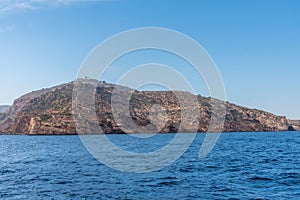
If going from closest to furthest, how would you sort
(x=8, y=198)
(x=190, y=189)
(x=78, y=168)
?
(x=8, y=198) → (x=190, y=189) → (x=78, y=168)

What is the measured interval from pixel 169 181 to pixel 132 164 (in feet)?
58.7

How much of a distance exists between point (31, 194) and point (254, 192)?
21.2 m

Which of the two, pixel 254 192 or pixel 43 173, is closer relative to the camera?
pixel 254 192

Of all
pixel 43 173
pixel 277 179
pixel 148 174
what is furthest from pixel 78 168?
pixel 277 179

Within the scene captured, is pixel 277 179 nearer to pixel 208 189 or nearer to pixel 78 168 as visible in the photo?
pixel 208 189

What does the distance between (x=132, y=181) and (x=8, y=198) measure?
44.2 feet

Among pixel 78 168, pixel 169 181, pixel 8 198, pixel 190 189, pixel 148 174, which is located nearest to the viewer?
pixel 8 198

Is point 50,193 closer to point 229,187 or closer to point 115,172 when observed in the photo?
point 115,172

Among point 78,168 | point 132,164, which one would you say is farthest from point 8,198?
point 132,164

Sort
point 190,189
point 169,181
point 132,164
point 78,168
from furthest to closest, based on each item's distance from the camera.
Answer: point 132,164 < point 78,168 < point 169,181 < point 190,189

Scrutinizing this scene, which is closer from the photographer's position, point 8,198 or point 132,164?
point 8,198

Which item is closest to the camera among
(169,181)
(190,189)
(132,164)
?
(190,189)

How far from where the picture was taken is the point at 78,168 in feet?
179

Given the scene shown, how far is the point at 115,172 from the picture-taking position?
49.5 metres
